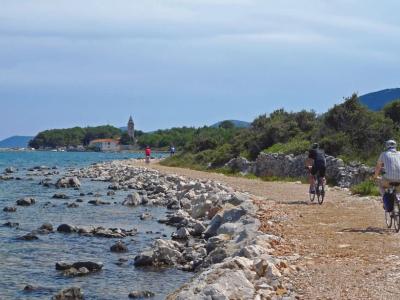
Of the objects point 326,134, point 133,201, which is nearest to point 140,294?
point 133,201

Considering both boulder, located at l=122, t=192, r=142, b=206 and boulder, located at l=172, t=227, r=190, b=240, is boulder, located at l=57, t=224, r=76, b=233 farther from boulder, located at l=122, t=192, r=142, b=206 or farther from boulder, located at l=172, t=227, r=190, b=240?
boulder, located at l=122, t=192, r=142, b=206

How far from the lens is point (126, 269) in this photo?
16234 millimetres

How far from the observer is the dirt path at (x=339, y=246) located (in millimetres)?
10062

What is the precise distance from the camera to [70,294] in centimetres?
1316

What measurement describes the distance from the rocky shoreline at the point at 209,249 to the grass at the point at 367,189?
476 cm

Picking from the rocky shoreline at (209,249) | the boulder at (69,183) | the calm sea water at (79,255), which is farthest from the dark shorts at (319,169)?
the boulder at (69,183)

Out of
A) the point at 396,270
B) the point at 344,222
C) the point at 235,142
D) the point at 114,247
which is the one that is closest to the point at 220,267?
the point at 396,270

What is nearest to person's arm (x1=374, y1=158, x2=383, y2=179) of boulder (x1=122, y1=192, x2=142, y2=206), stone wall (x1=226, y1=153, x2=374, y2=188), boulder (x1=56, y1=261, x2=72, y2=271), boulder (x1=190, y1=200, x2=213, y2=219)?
boulder (x1=56, y1=261, x2=72, y2=271)

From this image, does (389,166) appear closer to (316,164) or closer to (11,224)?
(316,164)

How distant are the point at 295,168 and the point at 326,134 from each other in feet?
11.5

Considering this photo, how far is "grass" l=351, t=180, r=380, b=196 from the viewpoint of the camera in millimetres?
23827

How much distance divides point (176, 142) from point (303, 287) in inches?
5391

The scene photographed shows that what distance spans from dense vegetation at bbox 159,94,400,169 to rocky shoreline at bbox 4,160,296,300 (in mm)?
7340

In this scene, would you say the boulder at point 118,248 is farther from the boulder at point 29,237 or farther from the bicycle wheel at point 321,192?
the bicycle wheel at point 321,192
